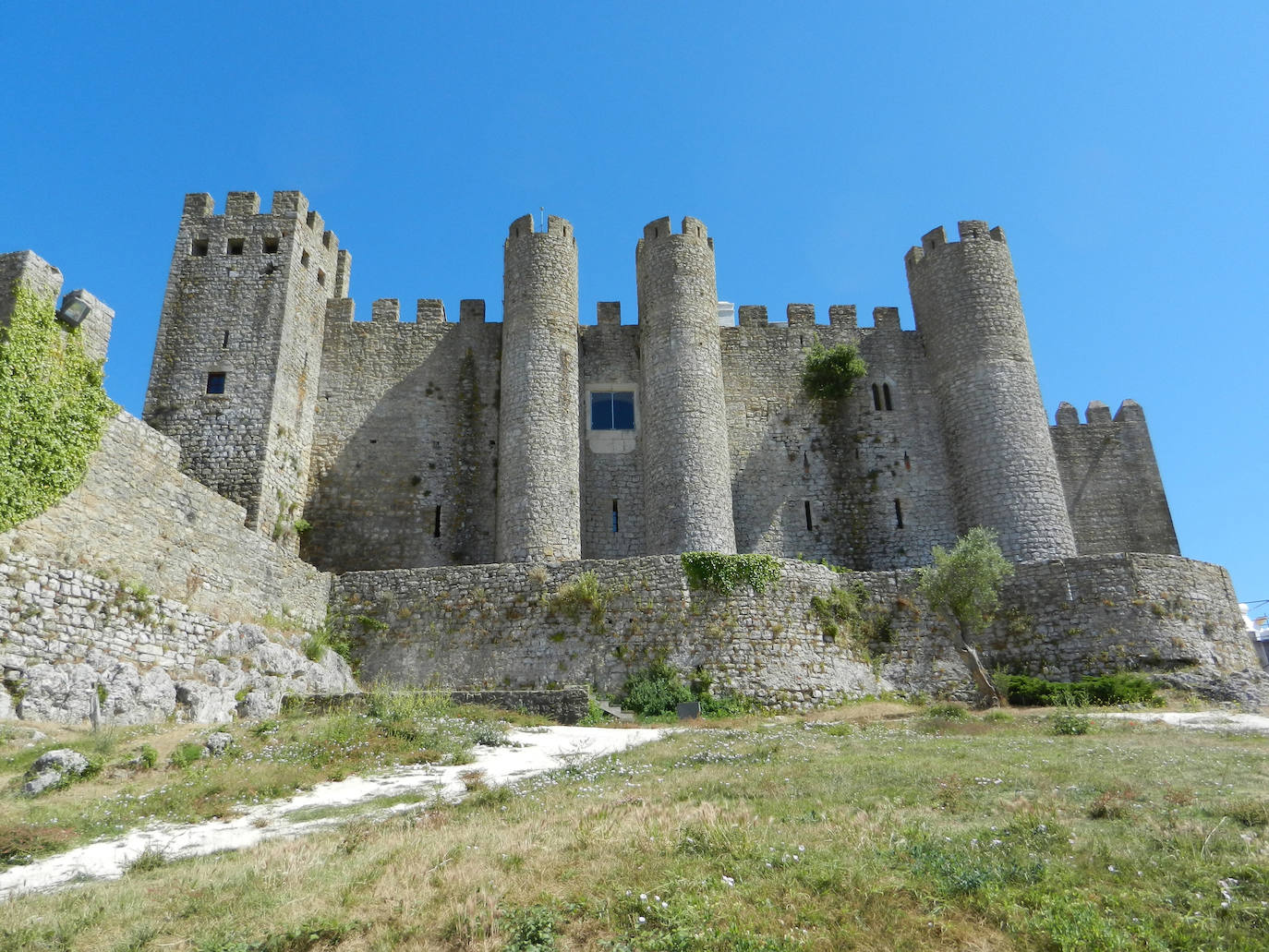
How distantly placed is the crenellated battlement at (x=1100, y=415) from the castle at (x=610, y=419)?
0.06m

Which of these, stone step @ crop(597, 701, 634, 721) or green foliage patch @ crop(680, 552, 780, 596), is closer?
stone step @ crop(597, 701, 634, 721)

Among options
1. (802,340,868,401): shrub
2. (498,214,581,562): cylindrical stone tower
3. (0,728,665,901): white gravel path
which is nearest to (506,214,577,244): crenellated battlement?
(498,214,581,562): cylindrical stone tower

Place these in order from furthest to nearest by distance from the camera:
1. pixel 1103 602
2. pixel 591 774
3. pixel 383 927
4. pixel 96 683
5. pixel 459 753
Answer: pixel 1103 602 < pixel 96 683 < pixel 459 753 < pixel 591 774 < pixel 383 927

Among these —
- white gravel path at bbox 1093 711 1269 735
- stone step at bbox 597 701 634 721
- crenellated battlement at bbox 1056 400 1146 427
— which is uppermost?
crenellated battlement at bbox 1056 400 1146 427

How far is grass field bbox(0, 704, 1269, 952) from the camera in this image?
4.60 metres

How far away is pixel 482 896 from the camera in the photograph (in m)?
5.14

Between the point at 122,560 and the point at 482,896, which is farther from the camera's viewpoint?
the point at 122,560

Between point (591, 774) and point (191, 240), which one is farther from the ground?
point (191, 240)

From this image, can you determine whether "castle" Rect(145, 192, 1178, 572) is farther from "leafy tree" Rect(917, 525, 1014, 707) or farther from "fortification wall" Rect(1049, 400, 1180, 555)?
"leafy tree" Rect(917, 525, 1014, 707)

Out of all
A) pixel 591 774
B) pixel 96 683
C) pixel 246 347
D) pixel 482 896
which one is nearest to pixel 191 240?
pixel 246 347

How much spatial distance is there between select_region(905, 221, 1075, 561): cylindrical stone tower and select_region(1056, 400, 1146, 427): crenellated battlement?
4.09 m

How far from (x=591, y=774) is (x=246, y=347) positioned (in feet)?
56.7

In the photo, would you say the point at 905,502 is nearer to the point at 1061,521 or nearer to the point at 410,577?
the point at 1061,521

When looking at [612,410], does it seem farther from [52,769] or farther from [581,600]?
[52,769]
